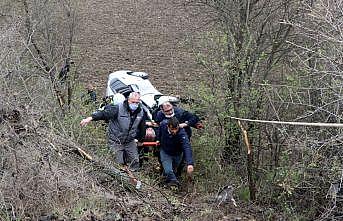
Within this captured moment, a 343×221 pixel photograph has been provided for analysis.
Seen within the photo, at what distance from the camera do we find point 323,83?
766 cm

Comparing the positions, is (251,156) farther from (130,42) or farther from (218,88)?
(130,42)

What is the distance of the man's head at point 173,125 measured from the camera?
26.7 feet

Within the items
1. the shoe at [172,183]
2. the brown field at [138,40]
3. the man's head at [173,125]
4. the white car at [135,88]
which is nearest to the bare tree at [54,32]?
the white car at [135,88]

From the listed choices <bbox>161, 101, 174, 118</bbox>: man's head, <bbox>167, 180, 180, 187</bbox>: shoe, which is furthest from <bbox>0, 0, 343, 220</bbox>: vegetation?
<bbox>161, 101, 174, 118</bbox>: man's head

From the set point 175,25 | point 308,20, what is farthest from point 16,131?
point 175,25

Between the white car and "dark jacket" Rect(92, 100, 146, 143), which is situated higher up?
A: "dark jacket" Rect(92, 100, 146, 143)

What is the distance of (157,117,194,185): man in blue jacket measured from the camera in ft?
26.7

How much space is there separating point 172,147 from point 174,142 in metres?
0.10

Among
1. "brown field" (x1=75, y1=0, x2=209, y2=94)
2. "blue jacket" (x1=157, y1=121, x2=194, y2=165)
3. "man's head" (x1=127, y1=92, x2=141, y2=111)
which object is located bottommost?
"brown field" (x1=75, y1=0, x2=209, y2=94)

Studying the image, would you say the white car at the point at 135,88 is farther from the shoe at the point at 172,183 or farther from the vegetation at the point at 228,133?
the shoe at the point at 172,183

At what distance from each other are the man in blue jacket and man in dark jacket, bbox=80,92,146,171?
0.41 metres

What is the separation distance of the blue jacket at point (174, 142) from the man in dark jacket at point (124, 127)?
1.31ft

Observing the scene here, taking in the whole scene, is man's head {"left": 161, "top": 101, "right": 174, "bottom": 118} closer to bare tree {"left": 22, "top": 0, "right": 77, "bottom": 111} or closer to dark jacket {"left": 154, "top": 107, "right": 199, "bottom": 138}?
dark jacket {"left": 154, "top": 107, "right": 199, "bottom": 138}

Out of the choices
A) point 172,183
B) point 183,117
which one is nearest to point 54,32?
point 183,117
